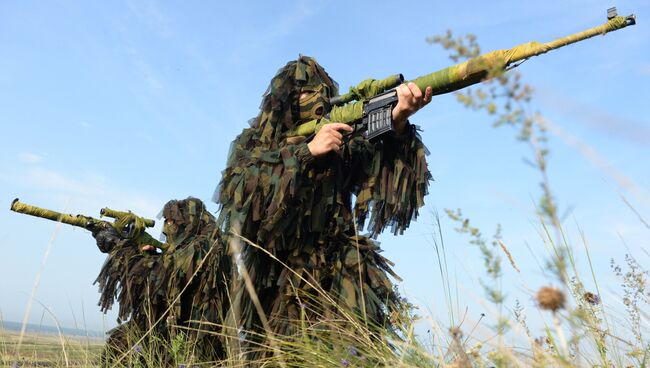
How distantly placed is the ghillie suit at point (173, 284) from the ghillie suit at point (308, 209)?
1.67ft

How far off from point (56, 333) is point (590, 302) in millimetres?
2755

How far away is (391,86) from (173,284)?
7.04ft

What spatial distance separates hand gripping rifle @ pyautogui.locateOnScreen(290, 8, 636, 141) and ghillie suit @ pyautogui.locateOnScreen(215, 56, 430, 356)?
0.35ft

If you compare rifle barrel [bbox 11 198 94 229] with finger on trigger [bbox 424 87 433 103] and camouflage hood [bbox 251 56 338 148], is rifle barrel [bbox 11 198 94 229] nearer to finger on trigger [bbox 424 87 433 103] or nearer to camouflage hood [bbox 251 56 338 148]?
camouflage hood [bbox 251 56 338 148]

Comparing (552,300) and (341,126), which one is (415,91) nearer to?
(341,126)

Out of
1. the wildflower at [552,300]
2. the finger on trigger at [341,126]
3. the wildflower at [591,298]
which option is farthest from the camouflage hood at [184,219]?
the wildflower at [552,300]

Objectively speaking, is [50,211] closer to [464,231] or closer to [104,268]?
[104,268]

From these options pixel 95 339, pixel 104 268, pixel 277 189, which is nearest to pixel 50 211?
pixel 104 268

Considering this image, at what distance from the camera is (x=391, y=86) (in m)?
2.71

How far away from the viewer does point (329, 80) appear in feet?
9.64

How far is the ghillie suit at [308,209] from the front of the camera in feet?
7.99

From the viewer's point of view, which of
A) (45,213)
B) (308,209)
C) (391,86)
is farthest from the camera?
(45,213)

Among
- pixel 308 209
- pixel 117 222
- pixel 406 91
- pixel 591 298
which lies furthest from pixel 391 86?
pixel 117 222

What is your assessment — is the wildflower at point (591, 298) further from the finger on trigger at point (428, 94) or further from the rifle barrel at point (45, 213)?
the rifle barrel at point (45, 213)
